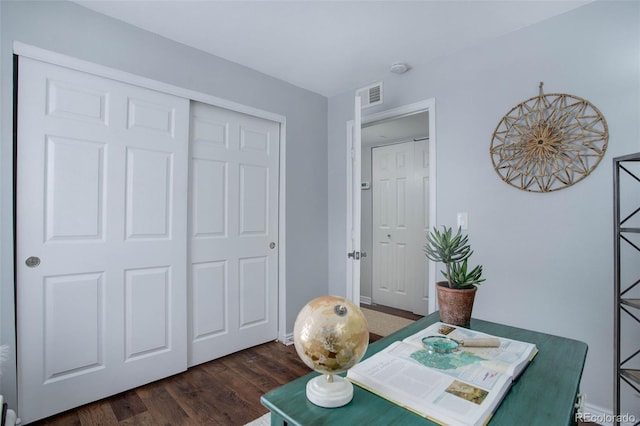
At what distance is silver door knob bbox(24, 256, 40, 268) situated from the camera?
1760mm

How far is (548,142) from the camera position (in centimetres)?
198

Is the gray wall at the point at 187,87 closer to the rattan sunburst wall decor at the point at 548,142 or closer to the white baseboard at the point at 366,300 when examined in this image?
the white baseboard at the point at 366,300

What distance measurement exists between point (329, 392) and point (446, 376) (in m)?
0.34

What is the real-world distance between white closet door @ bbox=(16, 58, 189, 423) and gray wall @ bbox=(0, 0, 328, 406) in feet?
0.22

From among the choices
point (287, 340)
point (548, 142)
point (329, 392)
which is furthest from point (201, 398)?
point (548, 142)

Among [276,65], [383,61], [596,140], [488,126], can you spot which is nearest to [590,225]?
[596,140]

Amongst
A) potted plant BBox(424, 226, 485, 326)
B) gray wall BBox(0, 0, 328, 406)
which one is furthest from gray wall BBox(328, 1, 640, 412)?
gray wall BBox(0, 0, 328, 406)

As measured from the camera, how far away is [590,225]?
73.1 inches

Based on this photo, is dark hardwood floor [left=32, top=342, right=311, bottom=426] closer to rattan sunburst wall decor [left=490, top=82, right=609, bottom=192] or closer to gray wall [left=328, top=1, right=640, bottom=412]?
gray wall [left=328, top=1, right=640, bottom=412]

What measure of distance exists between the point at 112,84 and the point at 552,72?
278 cm

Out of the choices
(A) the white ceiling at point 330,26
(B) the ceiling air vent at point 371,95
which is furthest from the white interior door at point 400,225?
(A) the white ceiling at point 330,26

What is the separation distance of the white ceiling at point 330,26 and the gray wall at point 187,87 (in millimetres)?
103

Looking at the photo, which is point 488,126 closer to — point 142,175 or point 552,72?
point 552,72

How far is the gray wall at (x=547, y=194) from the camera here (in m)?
1.79
